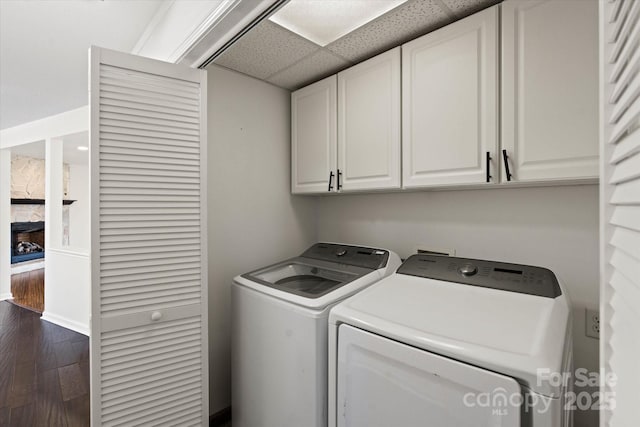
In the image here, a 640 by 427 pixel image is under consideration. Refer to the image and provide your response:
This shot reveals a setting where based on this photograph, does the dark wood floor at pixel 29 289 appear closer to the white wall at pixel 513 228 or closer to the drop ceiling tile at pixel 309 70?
the drop ceiling tile at pixel 309 70

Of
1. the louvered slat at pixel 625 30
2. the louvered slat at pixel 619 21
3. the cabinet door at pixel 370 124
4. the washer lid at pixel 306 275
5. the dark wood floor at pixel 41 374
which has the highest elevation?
the cabinet door at pixel 370 124

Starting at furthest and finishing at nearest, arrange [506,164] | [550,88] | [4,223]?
1. [4,223]
2. [506,164]
3. [550,88]

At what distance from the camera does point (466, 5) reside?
4.45ft

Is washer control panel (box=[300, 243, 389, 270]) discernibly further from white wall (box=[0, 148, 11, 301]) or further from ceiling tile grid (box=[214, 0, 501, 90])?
white wall (box=[0, 148, 11, 301])

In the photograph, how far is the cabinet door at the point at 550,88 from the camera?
110 cm

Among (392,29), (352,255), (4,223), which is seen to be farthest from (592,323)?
(4,223)

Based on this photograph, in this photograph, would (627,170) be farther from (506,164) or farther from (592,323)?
(592,323)

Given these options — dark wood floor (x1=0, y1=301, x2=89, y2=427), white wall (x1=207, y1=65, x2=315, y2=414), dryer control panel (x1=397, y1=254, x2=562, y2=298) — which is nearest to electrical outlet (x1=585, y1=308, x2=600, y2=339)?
dryer control panel (x1=397, y1=254, x2=562, y2=298)

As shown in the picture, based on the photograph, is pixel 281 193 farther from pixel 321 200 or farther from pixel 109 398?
pixel 109 398

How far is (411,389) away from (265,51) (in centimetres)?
184

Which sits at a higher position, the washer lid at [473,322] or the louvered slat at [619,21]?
the louvered slat at [619,21]

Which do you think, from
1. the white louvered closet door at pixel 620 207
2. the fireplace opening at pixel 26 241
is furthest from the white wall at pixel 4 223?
the white louvered closet door at pixel 620 207

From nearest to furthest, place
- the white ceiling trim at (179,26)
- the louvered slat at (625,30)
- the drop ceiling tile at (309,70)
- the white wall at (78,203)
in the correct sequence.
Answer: the louvered slat at (625,30) < the white ceiling trim at (179,26) < the drop ceiling tile at (309,70) < the white wall at (78,203)

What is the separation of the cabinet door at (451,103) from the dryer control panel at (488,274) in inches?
15.5
